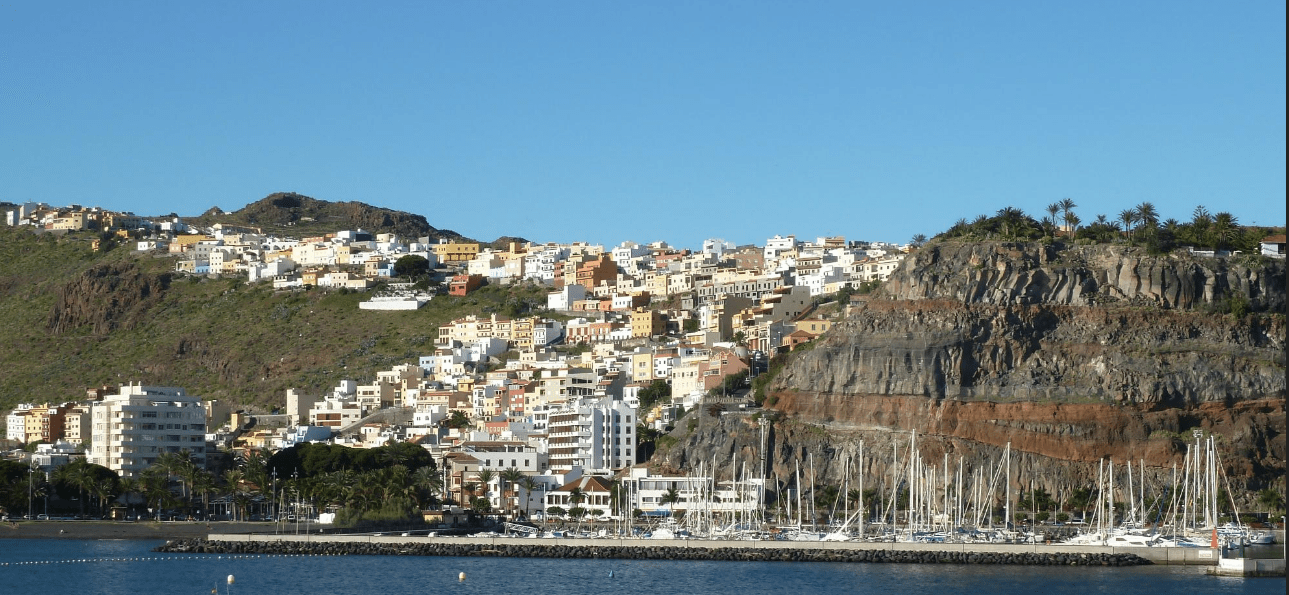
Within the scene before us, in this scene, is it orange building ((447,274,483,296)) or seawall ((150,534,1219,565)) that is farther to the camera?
orange building ((447,274,483,296))

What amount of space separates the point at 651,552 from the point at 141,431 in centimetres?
4431

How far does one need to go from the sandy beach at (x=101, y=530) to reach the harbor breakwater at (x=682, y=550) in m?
4.36

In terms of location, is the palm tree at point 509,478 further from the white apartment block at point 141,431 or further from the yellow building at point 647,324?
the yellow building at point 647,324

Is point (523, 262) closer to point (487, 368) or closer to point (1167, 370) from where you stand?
point (487, 368)

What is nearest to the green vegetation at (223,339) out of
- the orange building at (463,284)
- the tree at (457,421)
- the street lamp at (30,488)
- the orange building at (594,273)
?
the orange building at (463,284)

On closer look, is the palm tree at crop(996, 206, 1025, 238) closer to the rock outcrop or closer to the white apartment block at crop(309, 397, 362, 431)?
the white apartment block at crop(309, 397, 362, 431)

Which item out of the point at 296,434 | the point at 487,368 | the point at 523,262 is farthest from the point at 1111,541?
the point at 523,262

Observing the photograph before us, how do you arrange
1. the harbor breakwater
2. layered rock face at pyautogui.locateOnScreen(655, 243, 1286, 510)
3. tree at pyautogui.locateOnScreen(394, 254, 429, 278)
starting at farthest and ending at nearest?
tree at pyautogui.locateOnScreen(394, 254, 429, 278) → layered rock face at pyautogui.locateOnScreen(655, 243, 1286, 510) → the harbor breakwater

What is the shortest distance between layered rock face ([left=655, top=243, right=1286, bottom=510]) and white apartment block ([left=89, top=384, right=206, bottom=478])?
31.1 metres

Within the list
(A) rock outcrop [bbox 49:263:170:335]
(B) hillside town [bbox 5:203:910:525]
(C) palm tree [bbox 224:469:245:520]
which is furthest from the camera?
(A) rock outcrop [bbox 49:263:170:335]

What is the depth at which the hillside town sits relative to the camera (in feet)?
381

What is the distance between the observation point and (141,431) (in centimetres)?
11756

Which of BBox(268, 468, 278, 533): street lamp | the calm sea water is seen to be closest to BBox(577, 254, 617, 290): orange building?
BBox(268, 468, 278, 533): street lamp

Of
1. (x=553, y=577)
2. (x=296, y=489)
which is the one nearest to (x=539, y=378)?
(x=296, y=489)
